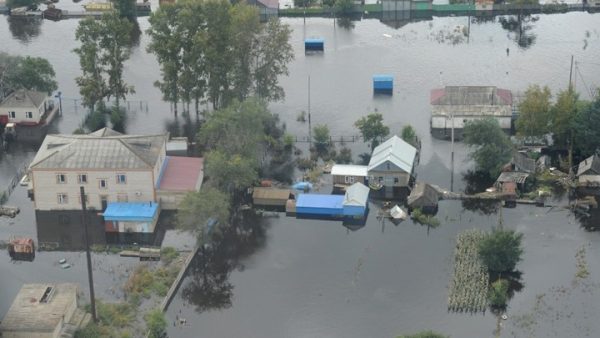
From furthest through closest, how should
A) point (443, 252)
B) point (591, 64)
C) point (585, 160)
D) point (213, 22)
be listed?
point (591, 64), point (213, 22), point (585, 160), point (443, 252)

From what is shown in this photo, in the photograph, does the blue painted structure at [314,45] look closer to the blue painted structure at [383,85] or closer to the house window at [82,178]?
the blue painted structure at [383,85]

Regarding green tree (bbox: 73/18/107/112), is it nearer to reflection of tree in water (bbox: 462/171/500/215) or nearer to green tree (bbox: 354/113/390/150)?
green tree (bbox: 354/113/390/150)

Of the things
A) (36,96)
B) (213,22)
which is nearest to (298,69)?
(213,22)

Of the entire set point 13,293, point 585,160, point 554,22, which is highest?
point 554,22

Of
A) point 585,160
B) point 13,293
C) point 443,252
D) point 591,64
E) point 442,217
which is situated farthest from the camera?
point 591,64

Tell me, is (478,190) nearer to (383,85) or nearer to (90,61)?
(383,85)

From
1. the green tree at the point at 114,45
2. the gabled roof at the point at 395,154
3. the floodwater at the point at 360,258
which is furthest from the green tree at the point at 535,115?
the green tree at the point at 114,45

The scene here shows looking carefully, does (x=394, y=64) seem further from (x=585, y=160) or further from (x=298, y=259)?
(x=298, y=259)
